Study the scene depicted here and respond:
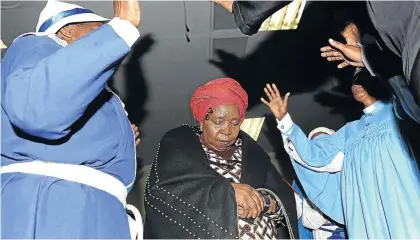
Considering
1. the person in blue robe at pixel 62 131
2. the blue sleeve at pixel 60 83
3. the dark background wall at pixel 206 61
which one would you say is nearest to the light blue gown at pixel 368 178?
the dark background wall at pixel 206 61

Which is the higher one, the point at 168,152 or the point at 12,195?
the point at 12,195

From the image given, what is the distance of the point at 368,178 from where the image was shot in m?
2.39

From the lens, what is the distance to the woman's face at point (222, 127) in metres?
2.48

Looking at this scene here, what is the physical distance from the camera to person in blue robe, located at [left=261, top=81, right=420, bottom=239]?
227cm

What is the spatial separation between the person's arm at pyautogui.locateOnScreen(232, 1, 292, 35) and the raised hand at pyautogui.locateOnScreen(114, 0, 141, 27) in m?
0.34

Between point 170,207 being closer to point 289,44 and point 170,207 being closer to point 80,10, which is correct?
point 80,10

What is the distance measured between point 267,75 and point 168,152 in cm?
254

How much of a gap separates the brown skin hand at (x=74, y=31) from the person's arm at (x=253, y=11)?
57 centimetres

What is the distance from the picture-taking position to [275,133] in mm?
6414

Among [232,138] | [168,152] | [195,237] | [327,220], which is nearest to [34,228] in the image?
[195,237]

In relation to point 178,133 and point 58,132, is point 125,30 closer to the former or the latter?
point 58,132

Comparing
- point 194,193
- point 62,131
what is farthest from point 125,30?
point 194,193

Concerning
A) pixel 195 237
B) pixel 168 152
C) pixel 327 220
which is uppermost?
pixel 168 152

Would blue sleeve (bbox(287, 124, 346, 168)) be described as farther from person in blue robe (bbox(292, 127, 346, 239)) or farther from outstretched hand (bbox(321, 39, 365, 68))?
outstretched hand (bbox(321, 39, 365, 68))
